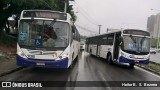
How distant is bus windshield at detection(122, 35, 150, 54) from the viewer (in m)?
20.3

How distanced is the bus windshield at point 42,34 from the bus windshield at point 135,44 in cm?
763

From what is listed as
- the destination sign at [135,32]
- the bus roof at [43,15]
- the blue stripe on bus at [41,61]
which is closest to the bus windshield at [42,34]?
the bus roof at [43,15]

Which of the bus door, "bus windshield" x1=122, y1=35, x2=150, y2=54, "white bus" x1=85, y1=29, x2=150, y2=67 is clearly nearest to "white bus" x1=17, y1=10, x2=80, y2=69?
"white bus" x1=85, y1=29, x2=150, y2=67

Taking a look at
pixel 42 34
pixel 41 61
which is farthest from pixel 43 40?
pixel 41 61

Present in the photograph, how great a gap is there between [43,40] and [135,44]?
898 centimetres

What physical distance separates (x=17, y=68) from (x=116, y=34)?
33.0ft

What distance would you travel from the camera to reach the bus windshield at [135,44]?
20.3 m

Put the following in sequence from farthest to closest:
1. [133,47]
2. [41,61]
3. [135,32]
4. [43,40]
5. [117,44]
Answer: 1. [117,44]
2. [135,32]
3. [133,47]
4. [43,40]
5. [41,61]

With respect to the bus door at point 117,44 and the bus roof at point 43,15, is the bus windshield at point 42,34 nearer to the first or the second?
the bus roof at point 43,15

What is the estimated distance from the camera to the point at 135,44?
66.9ft

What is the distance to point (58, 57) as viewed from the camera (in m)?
13.8

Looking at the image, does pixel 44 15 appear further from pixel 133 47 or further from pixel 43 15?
pixel 133 47

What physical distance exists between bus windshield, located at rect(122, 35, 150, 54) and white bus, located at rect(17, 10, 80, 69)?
7.42 m

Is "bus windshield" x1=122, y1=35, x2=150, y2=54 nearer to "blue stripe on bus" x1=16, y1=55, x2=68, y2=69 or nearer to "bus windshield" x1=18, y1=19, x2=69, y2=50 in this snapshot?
"bus windshield" x1=18, y1=19, x2=69, y2=50
